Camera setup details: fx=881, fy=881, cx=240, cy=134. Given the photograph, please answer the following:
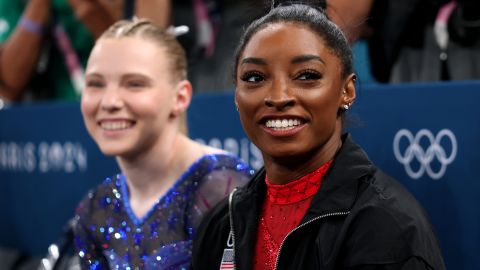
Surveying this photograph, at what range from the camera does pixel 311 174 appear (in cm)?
187

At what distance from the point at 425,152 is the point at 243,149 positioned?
79 cm

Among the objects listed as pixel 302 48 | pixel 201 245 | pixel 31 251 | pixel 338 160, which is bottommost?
pixel 31 251

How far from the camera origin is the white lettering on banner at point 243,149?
2.87 m

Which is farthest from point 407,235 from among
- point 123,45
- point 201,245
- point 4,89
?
point 4,89

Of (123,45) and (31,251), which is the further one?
(31,251)

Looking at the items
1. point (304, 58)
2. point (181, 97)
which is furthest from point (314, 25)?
point (181, 97)

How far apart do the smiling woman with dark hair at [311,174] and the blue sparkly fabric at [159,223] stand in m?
0.52

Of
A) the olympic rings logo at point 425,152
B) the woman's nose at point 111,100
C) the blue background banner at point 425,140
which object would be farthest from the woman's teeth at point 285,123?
the woman's nose at point 111,100

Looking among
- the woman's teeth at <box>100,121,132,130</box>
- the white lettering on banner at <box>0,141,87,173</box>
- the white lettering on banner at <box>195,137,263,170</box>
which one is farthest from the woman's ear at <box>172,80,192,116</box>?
the white lettering on banner at <box>0,141,87,173</box>

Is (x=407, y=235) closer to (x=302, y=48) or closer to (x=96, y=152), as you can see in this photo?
(x=302, y=48)

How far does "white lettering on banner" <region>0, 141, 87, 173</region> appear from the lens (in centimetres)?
385

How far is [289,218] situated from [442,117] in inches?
24.8

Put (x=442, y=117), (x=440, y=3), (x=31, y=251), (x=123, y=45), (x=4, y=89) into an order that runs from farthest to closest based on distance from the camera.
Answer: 1. (x=4, y=89)
2. (x=31, y=251)
3. (x=440, y=3)
4. (x=123, y=45)
5. (x=442, y=117)

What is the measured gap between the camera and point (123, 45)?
8.50 feet
